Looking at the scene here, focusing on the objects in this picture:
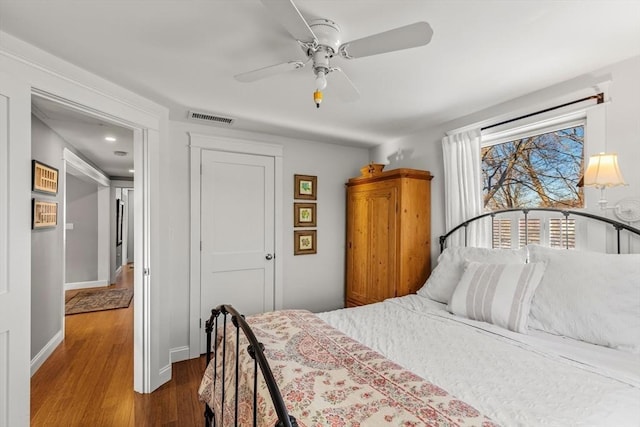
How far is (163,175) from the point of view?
9.06 ft

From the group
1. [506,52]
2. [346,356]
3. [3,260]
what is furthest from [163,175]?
[506,52]

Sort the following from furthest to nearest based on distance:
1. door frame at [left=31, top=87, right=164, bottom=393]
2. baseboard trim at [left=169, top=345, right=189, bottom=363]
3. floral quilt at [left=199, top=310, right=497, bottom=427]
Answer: baseboard trim at [left=169, top=345, right=189, bottom=363] < door frame at [left=31, top=87, right=164, bottom=393] < floral quilt at [left=199, top=310, right=497, bottom=427]

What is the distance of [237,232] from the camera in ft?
11.4

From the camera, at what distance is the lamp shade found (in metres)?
1.96

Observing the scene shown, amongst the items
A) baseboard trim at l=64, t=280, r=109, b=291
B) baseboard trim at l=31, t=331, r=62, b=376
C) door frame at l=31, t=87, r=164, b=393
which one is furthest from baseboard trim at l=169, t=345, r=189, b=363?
baseboard trim at l=64, t=280, r=109, b=291

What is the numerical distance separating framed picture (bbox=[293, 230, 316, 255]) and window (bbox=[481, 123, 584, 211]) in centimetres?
194

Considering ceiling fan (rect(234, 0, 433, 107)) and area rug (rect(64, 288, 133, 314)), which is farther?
area rug (rect(64, 288, 133, 314))

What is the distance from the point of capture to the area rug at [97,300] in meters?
4.79

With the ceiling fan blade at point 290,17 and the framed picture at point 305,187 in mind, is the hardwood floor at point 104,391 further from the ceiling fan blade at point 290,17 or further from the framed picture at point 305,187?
the ceiling fan blade at point 290,17

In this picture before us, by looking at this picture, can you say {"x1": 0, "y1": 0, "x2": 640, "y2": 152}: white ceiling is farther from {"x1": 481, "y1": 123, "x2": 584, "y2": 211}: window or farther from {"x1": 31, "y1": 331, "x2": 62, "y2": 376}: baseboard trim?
{"x1": 31, "y1": 331, "x2": 62, "y2": 376}: baseboard trim

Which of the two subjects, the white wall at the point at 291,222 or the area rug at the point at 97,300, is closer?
the white wall at the point at 291,222

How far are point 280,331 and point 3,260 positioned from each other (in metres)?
1.49

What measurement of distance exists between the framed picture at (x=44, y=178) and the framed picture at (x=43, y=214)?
122 millimetres

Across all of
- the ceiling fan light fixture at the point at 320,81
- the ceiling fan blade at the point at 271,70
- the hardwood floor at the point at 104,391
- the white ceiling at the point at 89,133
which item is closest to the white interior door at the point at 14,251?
the white ceiling at the point at 89,133
